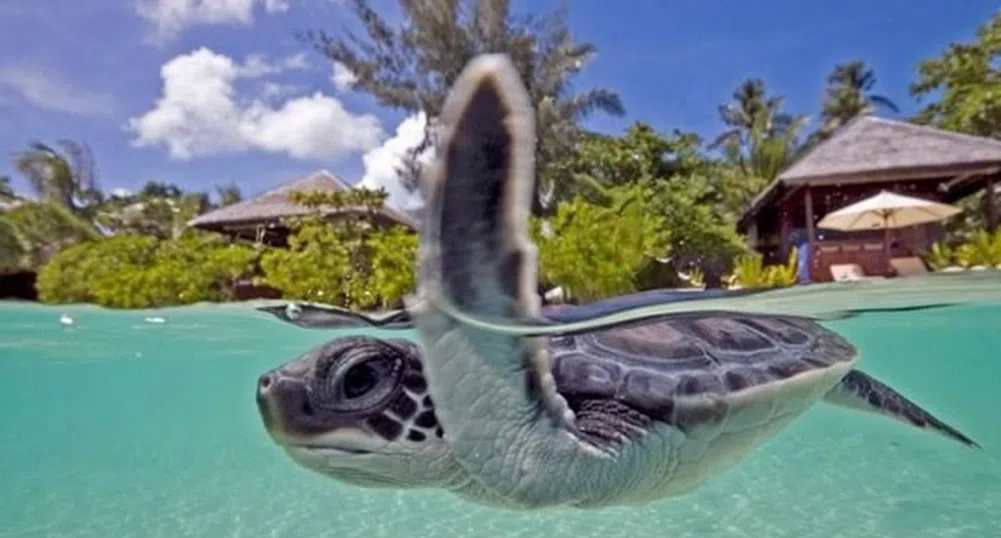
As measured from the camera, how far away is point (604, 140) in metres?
10.4

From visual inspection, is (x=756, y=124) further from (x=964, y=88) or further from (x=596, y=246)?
(x=596, y=246)

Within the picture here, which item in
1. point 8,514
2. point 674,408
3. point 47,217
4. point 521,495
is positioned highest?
point 47,217

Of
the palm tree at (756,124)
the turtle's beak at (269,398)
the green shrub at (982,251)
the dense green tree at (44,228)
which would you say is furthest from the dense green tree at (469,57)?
the turtle's beak at (269,398)

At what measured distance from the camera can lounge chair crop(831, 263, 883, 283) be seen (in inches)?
244

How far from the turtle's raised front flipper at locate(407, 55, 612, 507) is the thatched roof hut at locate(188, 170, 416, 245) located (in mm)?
6902

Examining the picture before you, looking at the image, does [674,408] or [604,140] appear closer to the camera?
[674,408]

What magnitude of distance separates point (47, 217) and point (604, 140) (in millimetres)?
8085

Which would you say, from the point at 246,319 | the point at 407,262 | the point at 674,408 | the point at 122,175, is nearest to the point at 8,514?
the point at 246,319

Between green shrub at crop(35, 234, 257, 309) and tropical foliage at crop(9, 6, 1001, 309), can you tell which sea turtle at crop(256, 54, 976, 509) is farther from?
green shrub at crop(35, 234, 257, 309)

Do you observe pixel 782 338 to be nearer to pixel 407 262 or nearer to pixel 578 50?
pixel 407 262

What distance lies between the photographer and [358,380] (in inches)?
68.4

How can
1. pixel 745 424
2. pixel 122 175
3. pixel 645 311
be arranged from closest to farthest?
pixel 745 424
pixel 645 311
pixel 122 175

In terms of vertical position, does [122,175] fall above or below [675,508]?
above

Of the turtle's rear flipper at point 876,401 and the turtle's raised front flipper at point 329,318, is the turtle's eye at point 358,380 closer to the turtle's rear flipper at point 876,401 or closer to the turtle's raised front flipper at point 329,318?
the turtle's raised front flipper at point 329,318
